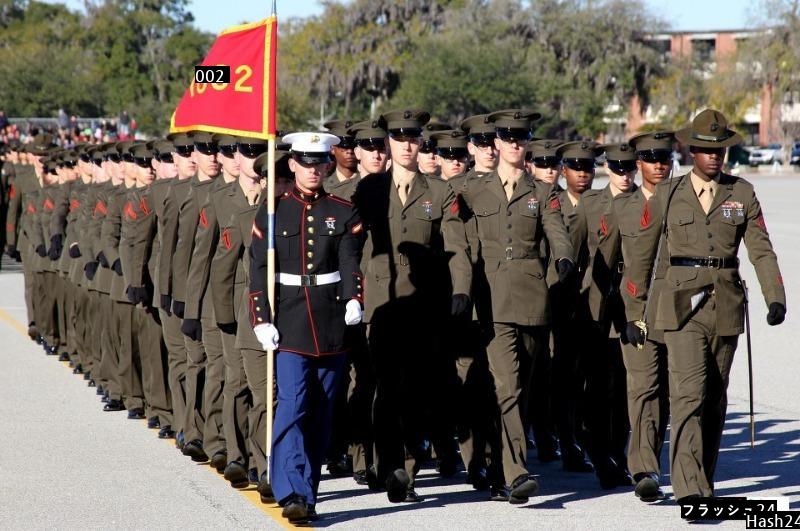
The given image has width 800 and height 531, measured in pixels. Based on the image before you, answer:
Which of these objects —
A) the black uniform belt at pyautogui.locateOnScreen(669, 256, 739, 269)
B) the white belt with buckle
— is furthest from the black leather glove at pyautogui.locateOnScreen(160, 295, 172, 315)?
the black uniform belt at pyautogui.locateOnScreen(669, 256, 739, 269)

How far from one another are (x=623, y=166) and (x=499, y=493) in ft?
7.92

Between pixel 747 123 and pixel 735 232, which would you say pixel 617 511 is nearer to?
pixel 735 232

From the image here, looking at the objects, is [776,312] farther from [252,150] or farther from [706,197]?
[252,150]

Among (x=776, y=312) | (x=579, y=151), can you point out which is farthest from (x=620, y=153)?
(x=776, y=312)

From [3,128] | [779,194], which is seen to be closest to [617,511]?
[3,128]

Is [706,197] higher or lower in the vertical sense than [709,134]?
lower

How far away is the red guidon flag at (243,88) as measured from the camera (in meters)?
8.70

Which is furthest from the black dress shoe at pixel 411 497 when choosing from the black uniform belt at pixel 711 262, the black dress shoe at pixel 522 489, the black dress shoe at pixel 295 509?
the black uniform belt at pixel 711 262

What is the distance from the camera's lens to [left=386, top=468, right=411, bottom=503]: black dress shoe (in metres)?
8.64

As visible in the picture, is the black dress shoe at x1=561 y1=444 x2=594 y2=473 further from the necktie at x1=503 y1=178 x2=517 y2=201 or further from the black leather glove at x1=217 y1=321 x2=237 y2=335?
the black leather glove at x1=217 y1=321 x2=237 y2=335

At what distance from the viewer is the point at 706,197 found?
8.41m

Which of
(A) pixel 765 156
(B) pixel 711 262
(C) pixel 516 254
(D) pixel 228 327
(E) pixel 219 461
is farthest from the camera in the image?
(A) pixel 765 156

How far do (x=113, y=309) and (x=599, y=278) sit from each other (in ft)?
15.6

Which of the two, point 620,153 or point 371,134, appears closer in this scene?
point 371,134
